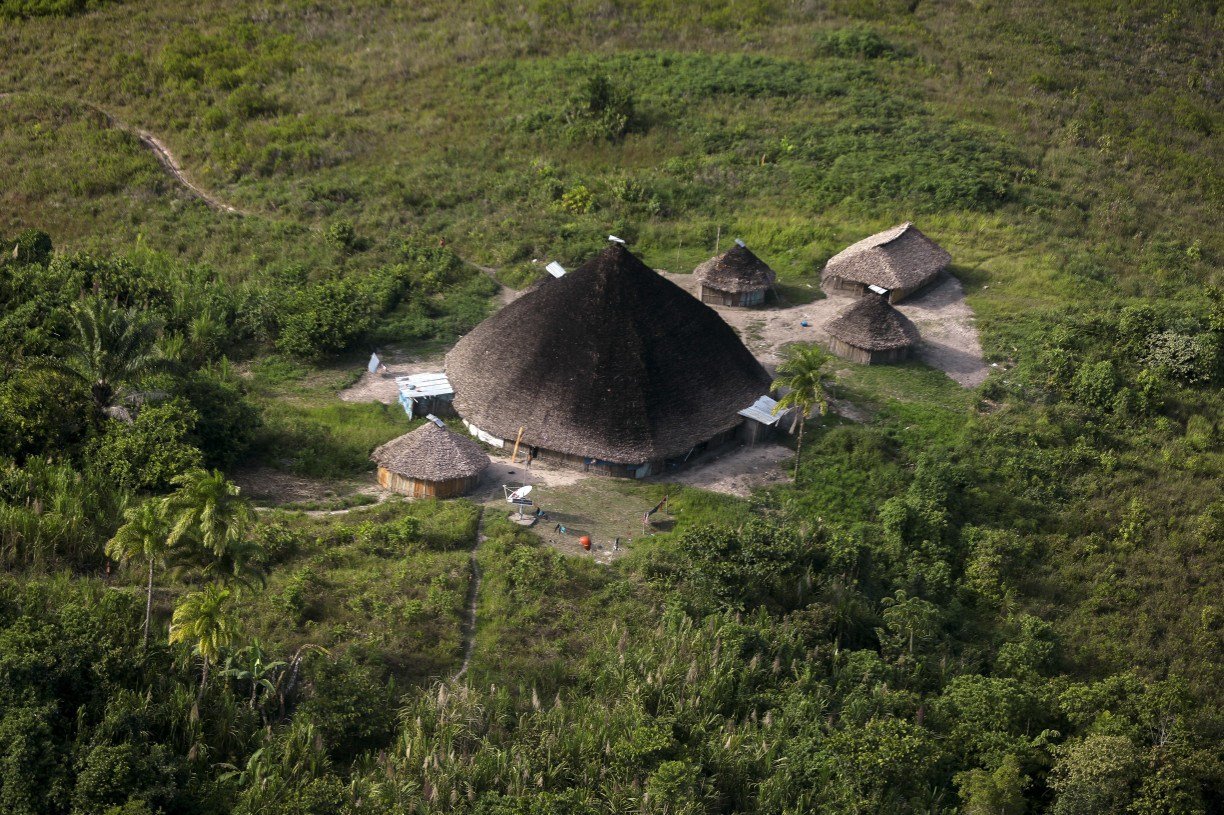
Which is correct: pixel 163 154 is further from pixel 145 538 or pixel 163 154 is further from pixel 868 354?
pixel 145 538

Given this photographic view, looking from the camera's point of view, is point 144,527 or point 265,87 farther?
point 265,87

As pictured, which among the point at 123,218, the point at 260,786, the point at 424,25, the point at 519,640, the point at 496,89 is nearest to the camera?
the point at 260,786

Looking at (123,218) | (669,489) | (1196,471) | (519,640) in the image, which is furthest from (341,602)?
(123,218)

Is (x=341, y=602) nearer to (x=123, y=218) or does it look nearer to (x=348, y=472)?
(x=348, y=472)

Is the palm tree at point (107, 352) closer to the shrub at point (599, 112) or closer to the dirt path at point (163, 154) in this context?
the dirt path at point (163, 154)

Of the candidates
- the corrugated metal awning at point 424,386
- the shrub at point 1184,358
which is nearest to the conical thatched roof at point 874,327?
the shrub at point 1184,358

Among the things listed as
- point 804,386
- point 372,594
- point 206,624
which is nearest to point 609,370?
point 804,386

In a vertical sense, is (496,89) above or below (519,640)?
above
